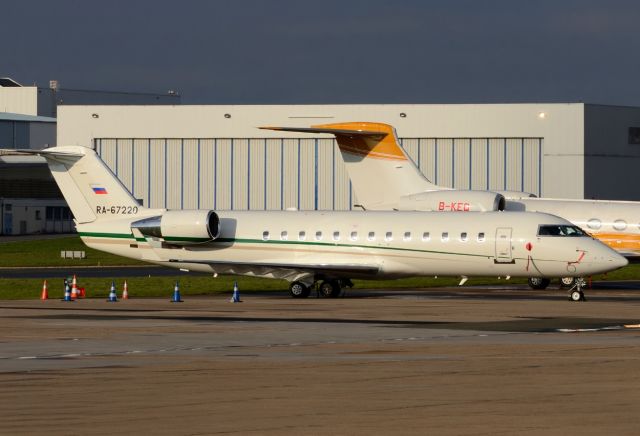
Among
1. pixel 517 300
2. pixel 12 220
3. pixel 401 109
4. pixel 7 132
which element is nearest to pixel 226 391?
pixel 517 300

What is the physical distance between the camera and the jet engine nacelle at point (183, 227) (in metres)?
46.6

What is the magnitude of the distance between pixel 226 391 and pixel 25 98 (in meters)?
128

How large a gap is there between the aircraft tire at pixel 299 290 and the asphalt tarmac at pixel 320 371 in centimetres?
839

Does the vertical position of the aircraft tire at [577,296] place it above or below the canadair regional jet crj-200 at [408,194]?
below

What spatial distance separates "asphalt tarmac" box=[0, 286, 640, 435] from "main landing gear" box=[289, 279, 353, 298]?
8420mm

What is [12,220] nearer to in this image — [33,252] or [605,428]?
[33,252]

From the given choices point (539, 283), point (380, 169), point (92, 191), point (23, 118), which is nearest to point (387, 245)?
point (539, 283)

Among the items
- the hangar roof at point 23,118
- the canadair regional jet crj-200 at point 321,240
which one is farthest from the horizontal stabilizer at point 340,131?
the hangar roof at point 23,118

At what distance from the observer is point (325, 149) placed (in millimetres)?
87062

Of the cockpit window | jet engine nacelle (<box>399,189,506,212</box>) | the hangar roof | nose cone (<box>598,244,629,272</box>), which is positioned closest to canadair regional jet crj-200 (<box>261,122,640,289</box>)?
jet engine nacelle (<box>399,189,506,212</box>)

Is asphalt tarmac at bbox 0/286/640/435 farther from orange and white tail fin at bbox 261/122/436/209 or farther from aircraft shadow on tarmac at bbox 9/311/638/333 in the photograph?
orange and white tail fin at bbox 261/122/436/209

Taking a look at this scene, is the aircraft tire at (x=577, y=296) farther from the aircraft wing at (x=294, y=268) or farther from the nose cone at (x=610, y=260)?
the aircraft wing at (x=294, y=268)

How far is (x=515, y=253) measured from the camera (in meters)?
43.6

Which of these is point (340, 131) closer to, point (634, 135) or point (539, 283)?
point (539, 283)
